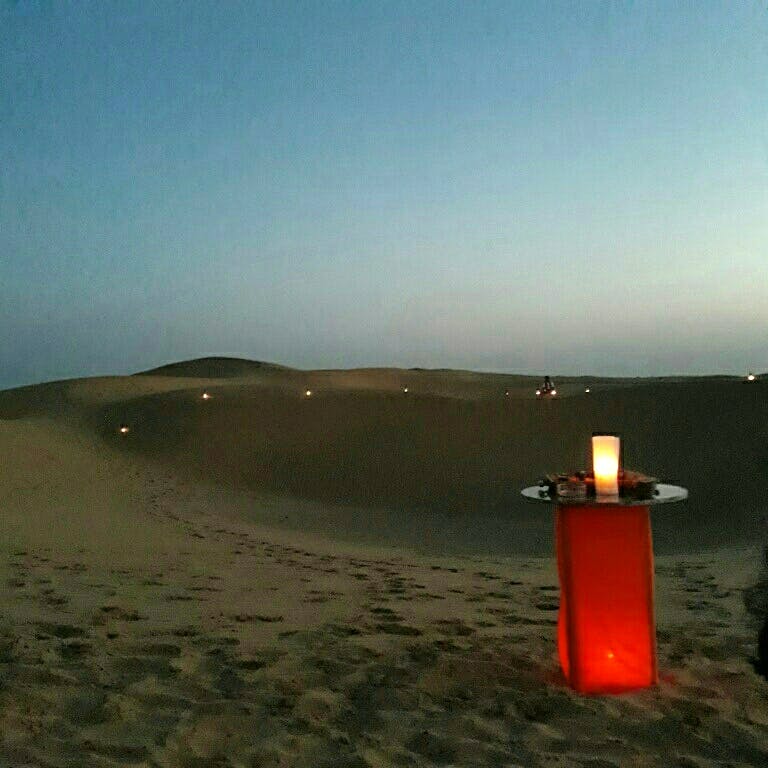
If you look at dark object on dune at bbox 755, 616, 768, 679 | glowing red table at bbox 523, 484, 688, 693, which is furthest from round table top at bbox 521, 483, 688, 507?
dark object on dune at bbox 755, 616, 768, 679

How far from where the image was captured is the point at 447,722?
400 cm

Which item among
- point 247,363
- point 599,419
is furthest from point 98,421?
point 247,363

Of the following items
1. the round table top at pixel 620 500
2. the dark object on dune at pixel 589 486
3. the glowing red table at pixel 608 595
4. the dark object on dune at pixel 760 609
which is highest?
the dark object on dune at pixel 589 486

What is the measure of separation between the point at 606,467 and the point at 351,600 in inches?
126

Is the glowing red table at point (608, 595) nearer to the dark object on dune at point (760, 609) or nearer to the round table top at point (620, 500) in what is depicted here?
the round table top at point (620, 500)

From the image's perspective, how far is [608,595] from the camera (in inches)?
171

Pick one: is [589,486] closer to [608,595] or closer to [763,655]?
[608,595]

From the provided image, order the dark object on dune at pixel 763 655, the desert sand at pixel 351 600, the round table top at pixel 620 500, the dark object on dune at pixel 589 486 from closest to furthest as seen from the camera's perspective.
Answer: the desert sand at pixel 351 600, the round table top at pixel 620 500, the dark object on dune at pixel 589 486, the dark object on dune at pixel 763 655

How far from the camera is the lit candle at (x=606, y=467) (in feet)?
14.3

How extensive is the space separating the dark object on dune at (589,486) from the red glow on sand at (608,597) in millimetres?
84

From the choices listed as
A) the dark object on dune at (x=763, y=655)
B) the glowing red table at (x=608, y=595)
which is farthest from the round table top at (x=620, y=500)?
the dark object on dune at (x=763, y=655)

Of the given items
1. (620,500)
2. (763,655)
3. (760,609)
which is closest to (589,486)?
(620,500)

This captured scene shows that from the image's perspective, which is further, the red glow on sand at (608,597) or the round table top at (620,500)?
the red glow on sand at (608,597)

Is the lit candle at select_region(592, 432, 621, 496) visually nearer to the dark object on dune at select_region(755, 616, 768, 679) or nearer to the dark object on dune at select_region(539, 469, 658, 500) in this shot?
the dark object on dune at select_region(539, 469, 658, 500)
